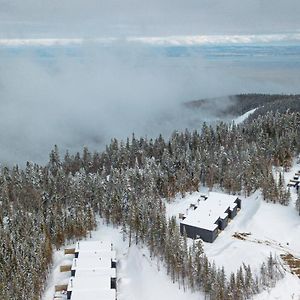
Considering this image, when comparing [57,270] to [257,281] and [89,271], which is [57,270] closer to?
[89,271]

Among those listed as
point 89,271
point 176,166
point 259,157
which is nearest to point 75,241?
point 89,271

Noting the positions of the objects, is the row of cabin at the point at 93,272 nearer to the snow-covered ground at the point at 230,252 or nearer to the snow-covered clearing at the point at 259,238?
the snow-covered ground at the point at 230,252

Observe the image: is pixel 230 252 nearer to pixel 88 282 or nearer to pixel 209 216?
pixel 209 216

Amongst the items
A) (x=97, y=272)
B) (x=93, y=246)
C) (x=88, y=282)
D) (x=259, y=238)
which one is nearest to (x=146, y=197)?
(x=93, y=246)

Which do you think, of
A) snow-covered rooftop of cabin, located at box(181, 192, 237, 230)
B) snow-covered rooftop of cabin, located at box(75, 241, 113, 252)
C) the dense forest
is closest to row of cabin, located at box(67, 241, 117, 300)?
snow-covered rooftop of cabin, located at box(75, 241, 113, 252)

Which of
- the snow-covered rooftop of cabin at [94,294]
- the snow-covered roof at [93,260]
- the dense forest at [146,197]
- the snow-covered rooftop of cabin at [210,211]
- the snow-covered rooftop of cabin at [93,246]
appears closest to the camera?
the snow-covered rooftop of cabin at [94,294]

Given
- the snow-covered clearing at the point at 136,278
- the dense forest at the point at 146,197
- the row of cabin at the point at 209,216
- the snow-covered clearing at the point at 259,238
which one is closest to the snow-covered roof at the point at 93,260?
the snow-covered clearing at the point at 136,278
